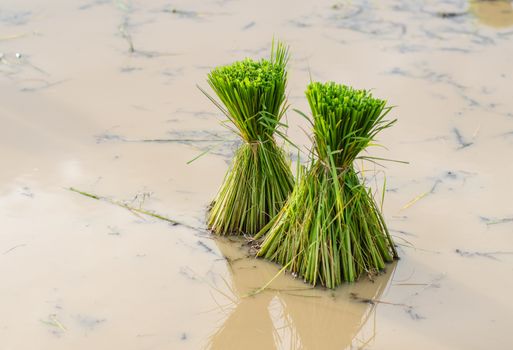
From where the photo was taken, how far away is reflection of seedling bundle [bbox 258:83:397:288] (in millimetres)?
1572

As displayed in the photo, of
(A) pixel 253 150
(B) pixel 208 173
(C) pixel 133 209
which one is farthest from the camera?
(B) pixel 208 173

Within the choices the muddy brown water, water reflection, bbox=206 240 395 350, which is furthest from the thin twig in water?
water reflection, bbox=206 240 395 350

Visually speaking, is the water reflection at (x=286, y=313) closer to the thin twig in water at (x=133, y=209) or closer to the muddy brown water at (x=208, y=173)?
the muddy brown water at (x=208, y=173)

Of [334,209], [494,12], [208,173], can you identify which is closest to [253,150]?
[334,209]

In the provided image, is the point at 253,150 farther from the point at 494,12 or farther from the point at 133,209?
the point at 494,12

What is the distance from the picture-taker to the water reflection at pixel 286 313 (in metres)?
1.60

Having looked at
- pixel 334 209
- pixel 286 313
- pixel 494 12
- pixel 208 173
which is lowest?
pixel 286 313

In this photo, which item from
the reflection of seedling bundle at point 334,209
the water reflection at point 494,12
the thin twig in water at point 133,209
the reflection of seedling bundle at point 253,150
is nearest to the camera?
the reflection of seedling bundle at point 334,209

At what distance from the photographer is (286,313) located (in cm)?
167

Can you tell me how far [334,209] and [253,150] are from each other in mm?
250

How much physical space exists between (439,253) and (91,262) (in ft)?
2.79

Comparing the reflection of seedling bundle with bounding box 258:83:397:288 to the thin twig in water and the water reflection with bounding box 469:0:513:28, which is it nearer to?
the thin twig in water

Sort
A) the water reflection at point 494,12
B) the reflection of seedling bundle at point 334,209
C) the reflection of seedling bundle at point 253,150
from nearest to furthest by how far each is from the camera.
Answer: the reflection of seedling bundle at point 334,209, the reflection of seedling bundle at point 253,150, the water reflection at point 494,12

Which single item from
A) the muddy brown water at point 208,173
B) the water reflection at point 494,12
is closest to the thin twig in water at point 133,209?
the muddy brown water at point 208,173
